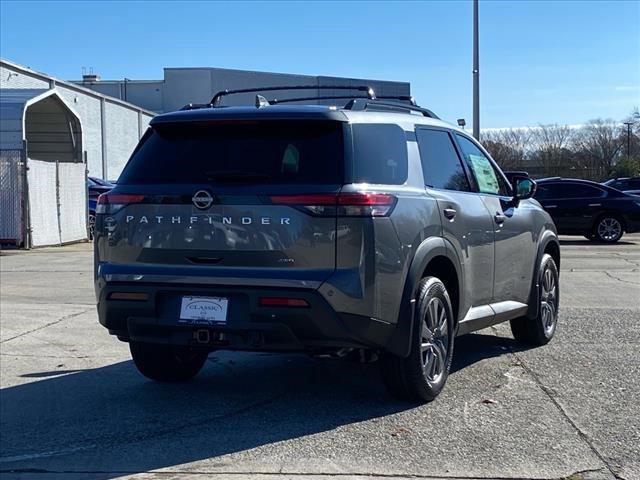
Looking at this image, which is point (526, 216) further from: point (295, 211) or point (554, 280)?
point (295, 211)

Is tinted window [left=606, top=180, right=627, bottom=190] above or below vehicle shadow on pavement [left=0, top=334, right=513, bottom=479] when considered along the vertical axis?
above

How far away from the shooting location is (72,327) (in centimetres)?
908

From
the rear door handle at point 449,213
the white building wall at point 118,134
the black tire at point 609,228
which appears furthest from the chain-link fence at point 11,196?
the white building wall at point 118,134

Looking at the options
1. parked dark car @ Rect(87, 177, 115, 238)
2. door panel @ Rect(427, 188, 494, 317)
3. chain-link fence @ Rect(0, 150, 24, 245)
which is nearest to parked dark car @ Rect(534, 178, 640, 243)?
parked dark car @ Rect(87, 177, 115, 238)

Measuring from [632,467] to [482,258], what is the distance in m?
2.24

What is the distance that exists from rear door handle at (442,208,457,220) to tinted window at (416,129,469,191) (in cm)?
19

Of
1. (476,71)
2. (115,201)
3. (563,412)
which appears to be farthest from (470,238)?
(476,71)

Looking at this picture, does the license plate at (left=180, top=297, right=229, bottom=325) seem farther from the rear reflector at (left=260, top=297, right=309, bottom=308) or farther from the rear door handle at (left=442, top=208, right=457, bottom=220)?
the rear door handle at (left=442, top=208, right=457, bottom=220)

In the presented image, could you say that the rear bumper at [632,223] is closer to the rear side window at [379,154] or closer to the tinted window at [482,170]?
the tinted window at [482,170]

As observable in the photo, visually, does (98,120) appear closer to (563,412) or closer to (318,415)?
(318,415)

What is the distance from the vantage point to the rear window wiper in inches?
201

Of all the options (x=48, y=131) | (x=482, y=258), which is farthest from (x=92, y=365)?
(x=48, y=131)

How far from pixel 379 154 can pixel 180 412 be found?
7.48ft

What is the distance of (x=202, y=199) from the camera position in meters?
5.09
